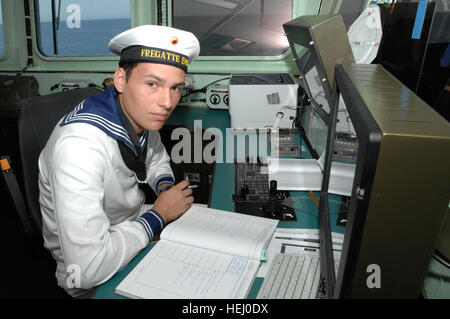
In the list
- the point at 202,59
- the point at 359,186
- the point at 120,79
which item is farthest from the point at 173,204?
the point at 202,59

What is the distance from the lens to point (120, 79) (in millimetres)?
1089

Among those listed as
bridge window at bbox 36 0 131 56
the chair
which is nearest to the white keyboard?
the chair

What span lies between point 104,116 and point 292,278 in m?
0.72

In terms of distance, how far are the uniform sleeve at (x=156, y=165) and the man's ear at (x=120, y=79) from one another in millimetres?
447

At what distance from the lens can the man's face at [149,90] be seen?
1026 mm

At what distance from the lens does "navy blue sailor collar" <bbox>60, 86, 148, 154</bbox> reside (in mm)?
1003

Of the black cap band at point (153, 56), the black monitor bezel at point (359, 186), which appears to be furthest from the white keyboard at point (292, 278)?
the black cap band at point (153, 56)

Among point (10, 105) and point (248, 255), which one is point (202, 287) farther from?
point (10, 105)

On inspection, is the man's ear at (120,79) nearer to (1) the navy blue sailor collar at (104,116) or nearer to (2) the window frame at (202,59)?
(1) the navy blue sailor collar at (104,116)

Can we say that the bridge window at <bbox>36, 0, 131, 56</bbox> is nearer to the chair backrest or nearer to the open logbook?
the chair backrest

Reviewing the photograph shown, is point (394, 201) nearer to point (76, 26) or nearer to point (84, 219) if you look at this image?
point (84, 219)

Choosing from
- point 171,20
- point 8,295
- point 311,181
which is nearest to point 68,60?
point 171,20

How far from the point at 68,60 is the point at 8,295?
7.15 feet

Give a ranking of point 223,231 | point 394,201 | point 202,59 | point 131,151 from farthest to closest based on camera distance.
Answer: point 202,59, point 131,151, point 223,231, point 394,201
